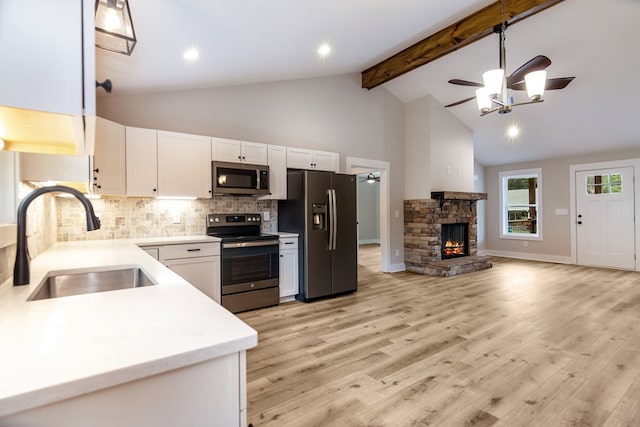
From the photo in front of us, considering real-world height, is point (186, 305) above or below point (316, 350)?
above

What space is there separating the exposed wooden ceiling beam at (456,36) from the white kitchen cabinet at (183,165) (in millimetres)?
3040

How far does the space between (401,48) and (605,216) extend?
5.36 m

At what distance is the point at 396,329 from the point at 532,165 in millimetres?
6327

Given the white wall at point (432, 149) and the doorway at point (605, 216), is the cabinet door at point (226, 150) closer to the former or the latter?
the white wall at point (432, 149)

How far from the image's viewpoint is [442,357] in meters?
2.52

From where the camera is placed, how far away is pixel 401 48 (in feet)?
15.0

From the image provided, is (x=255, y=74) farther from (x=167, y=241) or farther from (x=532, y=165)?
(x=532, y=165)

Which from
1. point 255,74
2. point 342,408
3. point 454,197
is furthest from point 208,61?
point 454,197

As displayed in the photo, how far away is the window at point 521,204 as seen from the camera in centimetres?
727

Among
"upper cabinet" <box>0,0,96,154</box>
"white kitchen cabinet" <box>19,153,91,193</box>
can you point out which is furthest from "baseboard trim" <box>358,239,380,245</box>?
"upper cabinet" <box>0,0,96,154</box>

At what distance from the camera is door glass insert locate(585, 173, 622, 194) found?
616 centimetres

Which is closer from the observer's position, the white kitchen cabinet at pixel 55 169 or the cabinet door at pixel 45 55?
the cabinet door at pixel 45 55

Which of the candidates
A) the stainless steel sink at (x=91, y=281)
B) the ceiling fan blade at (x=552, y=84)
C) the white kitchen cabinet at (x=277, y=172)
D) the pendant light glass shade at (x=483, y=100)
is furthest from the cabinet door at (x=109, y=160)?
the ceiling fan blade at (x=552, y=84)

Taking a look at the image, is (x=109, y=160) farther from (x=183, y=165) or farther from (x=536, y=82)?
(x=536, y=82)
